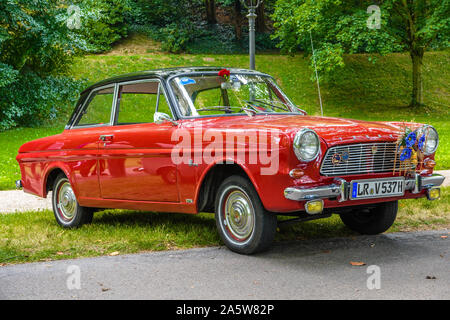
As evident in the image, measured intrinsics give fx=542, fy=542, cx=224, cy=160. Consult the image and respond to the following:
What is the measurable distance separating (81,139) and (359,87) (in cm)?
2522

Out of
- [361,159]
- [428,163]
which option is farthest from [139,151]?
[428,163]

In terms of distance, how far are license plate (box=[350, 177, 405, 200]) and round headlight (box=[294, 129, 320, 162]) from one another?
44 cm

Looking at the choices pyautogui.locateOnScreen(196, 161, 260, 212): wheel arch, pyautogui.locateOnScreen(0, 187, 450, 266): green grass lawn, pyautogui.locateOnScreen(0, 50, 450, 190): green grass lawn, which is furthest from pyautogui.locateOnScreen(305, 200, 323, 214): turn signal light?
pyautogui.locateOnScreen(0, 50, 450, 190): green grass lawn

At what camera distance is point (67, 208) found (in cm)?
686

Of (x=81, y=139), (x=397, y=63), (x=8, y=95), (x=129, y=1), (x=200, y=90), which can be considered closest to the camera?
(x=200, y=90)

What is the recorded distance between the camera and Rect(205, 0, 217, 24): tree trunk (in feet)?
127

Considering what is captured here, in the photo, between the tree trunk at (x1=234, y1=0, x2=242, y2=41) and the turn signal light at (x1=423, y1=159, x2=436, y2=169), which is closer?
the turn signal light at (x1=423, y1=159, x2=436, y2=169)

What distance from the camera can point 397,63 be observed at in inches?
1280

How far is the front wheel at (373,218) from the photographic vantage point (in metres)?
5.70

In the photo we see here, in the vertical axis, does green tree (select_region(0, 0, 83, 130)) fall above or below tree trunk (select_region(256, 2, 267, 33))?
below

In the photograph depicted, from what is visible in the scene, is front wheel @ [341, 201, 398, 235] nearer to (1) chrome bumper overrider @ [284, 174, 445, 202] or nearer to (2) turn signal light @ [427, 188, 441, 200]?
(2) turn signal light @ [427, 188, 441, 200]

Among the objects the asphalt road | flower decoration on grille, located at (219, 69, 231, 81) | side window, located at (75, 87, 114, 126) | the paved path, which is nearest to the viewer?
the asphalt road
